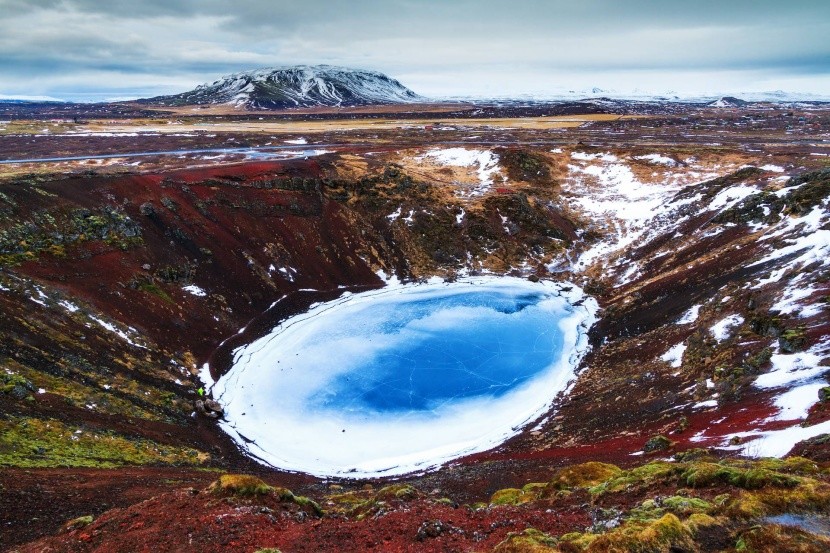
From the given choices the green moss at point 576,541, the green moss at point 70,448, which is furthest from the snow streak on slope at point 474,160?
the green moss at point 576,541

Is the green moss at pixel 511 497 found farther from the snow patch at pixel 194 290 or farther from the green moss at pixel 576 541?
the snow patch at pixel 194 290

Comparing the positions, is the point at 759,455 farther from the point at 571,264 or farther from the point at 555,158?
the point at 555,158

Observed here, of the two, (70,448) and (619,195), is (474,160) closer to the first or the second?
(619,195)

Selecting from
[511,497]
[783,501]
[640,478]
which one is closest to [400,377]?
[511,497]

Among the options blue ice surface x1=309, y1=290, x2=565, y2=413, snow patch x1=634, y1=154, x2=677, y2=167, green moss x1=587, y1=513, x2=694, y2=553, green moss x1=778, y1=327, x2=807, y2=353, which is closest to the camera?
green moss x1=587, y1=513, x2=694, y2=553

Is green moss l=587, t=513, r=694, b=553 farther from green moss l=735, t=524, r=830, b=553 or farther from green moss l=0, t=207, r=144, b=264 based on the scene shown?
green moss l=0, t=207, r=144, b=264

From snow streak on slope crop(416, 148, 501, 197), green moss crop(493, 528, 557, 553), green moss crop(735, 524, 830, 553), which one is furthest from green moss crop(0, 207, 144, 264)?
snow streak on slope crop(416, 148, 501, 197)

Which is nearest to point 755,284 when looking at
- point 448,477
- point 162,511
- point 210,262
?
point 448,477
